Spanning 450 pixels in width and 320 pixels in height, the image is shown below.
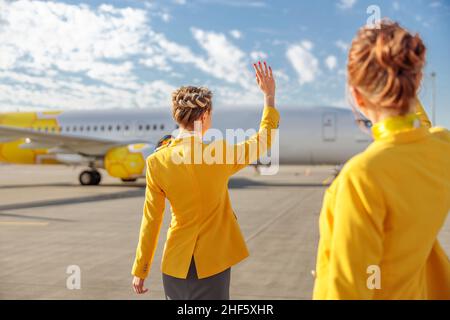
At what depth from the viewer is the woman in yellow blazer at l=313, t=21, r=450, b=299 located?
1.05 metres

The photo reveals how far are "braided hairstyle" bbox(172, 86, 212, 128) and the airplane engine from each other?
12379mm

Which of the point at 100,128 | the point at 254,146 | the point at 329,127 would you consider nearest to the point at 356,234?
the point at 254,146

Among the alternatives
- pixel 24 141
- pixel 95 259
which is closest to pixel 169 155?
pixel 95 259

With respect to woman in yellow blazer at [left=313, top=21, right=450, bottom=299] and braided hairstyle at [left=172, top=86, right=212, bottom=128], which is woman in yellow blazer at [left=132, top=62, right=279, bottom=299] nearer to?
braided hairstyle at [left=172, top=86, right=212, bottom=128]

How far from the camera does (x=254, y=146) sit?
6.56 ft

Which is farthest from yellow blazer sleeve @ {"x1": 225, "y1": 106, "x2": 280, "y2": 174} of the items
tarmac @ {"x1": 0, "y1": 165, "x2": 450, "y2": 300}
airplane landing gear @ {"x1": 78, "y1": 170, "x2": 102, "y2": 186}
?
airplane landing gear @ {"x1": 78, "y1": 170, "x2": 102, "y2": 186}

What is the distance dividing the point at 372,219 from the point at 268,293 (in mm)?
2919

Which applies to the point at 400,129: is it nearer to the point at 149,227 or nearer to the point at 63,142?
the point at 149,227

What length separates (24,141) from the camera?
1694cm

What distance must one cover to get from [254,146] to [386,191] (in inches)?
39.3

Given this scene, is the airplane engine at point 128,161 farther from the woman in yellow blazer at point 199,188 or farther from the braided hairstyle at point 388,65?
the braided hairstyle at point 388,65

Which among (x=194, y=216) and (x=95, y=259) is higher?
(x=194, y=216)
